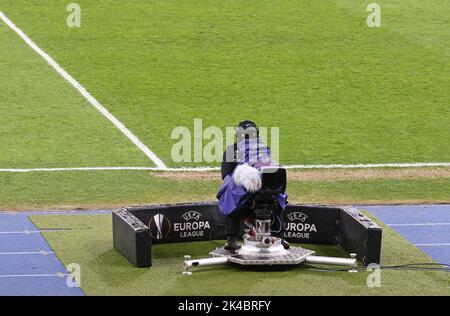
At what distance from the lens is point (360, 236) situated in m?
13.3

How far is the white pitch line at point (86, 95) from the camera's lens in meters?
19.1

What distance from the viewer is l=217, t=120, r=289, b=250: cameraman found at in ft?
41.8

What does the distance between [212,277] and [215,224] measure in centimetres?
163

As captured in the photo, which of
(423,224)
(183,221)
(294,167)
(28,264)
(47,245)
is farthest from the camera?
(294,167)

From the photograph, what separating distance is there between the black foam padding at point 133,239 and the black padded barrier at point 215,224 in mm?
13

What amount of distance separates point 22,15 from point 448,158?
38.5ft

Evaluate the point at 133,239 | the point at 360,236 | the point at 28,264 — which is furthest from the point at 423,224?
the point at 28,264

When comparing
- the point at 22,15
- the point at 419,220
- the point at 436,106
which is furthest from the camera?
the point at 22,15

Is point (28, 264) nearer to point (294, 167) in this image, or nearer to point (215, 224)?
point (215, 224)

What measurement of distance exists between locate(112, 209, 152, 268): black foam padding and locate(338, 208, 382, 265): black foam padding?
2302 mm

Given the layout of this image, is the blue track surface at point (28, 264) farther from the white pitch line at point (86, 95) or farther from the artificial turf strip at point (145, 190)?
the white pitch line at point (86, 95)
